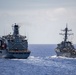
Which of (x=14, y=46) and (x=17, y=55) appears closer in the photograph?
(x=17, y=55)

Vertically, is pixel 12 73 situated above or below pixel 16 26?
below

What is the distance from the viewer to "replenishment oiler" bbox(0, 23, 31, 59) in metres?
162

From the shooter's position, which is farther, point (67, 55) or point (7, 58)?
point (67, 55)

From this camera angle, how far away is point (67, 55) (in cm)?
18488

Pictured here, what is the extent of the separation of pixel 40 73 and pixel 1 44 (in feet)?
237

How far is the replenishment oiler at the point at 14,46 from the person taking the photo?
16250 centimetres

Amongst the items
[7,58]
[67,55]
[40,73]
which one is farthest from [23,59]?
[40,73]

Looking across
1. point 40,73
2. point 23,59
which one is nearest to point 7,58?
point 23,59

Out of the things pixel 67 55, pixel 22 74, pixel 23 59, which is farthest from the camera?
pixel 67 55

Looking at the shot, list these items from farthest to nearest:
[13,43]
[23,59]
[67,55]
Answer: [67,55]
[13,43]
[23,59]

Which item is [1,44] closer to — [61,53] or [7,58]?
[7,58]

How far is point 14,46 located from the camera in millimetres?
172250

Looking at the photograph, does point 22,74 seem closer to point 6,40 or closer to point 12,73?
point 12,73

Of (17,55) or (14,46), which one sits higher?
(14,46)
